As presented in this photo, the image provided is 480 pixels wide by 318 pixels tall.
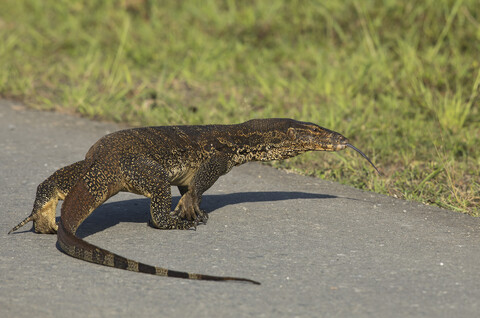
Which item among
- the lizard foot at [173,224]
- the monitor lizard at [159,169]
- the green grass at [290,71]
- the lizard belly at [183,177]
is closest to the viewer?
the monitor lizard at [159,169]

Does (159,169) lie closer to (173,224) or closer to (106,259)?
(173,224)

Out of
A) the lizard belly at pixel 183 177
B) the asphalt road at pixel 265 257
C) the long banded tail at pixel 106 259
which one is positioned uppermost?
the lizard belly at pixel 183 177

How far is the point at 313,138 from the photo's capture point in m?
5.71

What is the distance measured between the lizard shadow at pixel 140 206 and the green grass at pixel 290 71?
0.75m

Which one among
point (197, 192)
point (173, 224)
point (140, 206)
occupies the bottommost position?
point (140, 206)

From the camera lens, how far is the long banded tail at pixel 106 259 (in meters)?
4.28

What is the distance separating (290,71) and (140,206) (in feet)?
14.6

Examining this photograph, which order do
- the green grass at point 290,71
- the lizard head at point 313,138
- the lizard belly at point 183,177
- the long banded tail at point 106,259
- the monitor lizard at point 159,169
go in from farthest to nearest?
the green grass at point 290,71 < the lizard head at point 313,138 < the lizard belly at point 183,177 < the monitor lizard at point 159,169 < the long banded tail at point 106,259

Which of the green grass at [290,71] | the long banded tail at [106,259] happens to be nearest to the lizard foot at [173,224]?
the long banded tail at [106,259]

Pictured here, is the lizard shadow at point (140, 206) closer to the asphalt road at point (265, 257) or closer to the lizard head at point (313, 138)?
the asphalt road at point (265, 257)

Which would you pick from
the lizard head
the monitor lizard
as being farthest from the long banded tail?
the lizard head

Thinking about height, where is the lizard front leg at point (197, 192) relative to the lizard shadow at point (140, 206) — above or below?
above

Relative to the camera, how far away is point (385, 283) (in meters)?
4.30

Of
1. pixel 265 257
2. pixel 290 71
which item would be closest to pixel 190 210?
pixel 265 257
